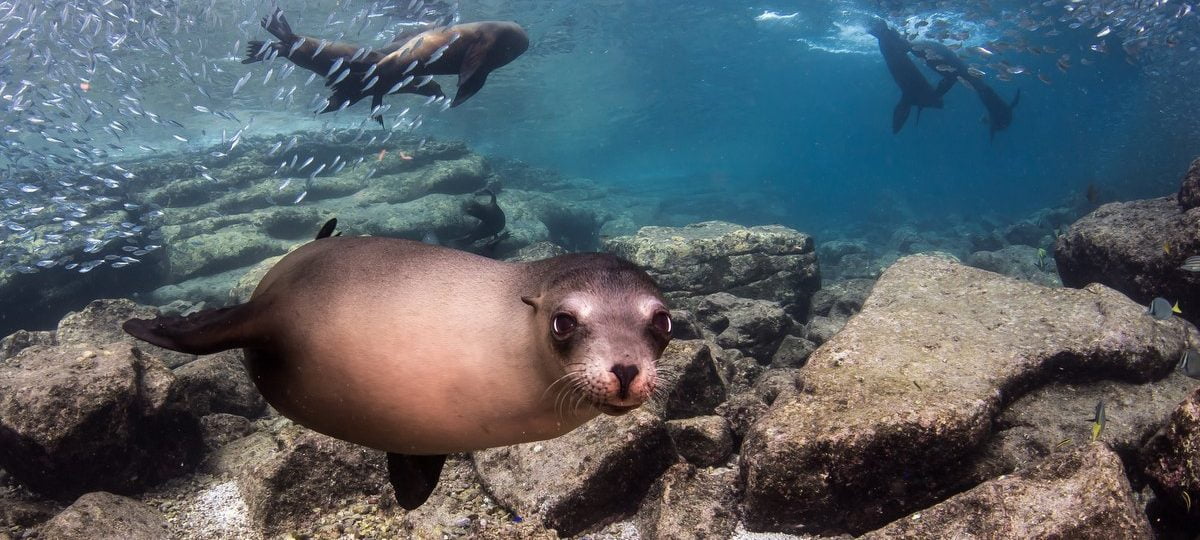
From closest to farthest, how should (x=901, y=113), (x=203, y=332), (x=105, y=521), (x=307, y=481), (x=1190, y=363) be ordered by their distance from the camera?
(x=203, y=332) → (x=105, y=521) → (x=307, y=481) → (x=1190, y=363) → (x=901, y=113)

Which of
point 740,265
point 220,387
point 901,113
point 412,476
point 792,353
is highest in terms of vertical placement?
point 412,476

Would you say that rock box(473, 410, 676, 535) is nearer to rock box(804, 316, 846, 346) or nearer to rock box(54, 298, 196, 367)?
rock box(804, 316, 846, 346)

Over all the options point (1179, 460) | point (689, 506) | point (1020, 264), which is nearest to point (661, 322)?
point (689, 506)

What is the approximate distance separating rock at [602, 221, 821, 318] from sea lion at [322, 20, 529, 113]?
3495 millimetres

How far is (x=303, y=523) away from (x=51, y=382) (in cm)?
192

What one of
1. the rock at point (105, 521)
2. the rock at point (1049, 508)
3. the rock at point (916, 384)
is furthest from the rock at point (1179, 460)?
the rock at point (105, 521)

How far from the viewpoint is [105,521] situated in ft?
9.09

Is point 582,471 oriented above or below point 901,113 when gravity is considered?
above

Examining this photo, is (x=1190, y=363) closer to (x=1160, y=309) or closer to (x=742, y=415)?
(x=1160, y=309)

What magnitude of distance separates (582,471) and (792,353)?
3267mm

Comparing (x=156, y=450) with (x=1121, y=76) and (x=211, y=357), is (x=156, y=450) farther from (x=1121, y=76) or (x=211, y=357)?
(x=1121, y=76)

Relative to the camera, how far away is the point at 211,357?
186 inches

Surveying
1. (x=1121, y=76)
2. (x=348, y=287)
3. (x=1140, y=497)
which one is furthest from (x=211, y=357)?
(x=1121, y=76)

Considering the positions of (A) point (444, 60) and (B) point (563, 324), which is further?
(A) point (444, 60)
